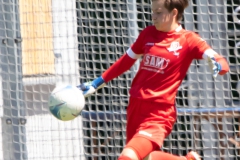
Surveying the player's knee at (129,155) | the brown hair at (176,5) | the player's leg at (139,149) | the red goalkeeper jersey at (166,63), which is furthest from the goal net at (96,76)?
the player's knee at (129,155)

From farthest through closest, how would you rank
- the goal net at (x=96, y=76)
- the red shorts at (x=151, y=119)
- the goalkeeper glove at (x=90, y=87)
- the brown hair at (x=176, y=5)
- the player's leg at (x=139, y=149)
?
the goal net at (x=96, y=76) < the goalkeeper glove at (x=90, y=87) < the brown hair at (x=176, y=5) < the red shorts at (x=151, y=119) < the player's leg at (x=139, y=149)

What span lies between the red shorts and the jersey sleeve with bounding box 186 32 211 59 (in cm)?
44

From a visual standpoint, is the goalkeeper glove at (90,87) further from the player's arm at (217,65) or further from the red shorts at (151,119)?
the player's arm at (217,65)

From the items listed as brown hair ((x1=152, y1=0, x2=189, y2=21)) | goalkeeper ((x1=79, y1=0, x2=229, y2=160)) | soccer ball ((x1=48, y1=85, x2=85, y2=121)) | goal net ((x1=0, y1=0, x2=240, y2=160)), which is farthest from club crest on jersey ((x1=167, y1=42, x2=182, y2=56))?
goal net ((x1=0, y1=0, x2=240, y2=160))

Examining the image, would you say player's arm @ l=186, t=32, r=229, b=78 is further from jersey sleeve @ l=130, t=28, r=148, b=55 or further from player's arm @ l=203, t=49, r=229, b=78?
jersey sleeve @ l=130, t=28, r=148, b=55

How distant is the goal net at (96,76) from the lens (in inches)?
270

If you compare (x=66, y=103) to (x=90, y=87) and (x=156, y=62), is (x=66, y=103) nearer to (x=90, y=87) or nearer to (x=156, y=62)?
(x=90, y=87)

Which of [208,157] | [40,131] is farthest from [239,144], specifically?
[40,131]

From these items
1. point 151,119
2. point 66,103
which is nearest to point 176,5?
point 151,119

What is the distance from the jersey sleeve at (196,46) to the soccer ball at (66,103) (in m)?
A: 0.92

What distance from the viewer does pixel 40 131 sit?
6.88 metres

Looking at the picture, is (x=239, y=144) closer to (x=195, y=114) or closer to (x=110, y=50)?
(x=195, y=114)

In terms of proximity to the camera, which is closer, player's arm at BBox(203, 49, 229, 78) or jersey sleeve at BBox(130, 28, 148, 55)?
player's arm at BBox(203, 49, 229, 78)

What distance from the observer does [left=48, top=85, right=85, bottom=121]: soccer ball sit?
5.14 m
